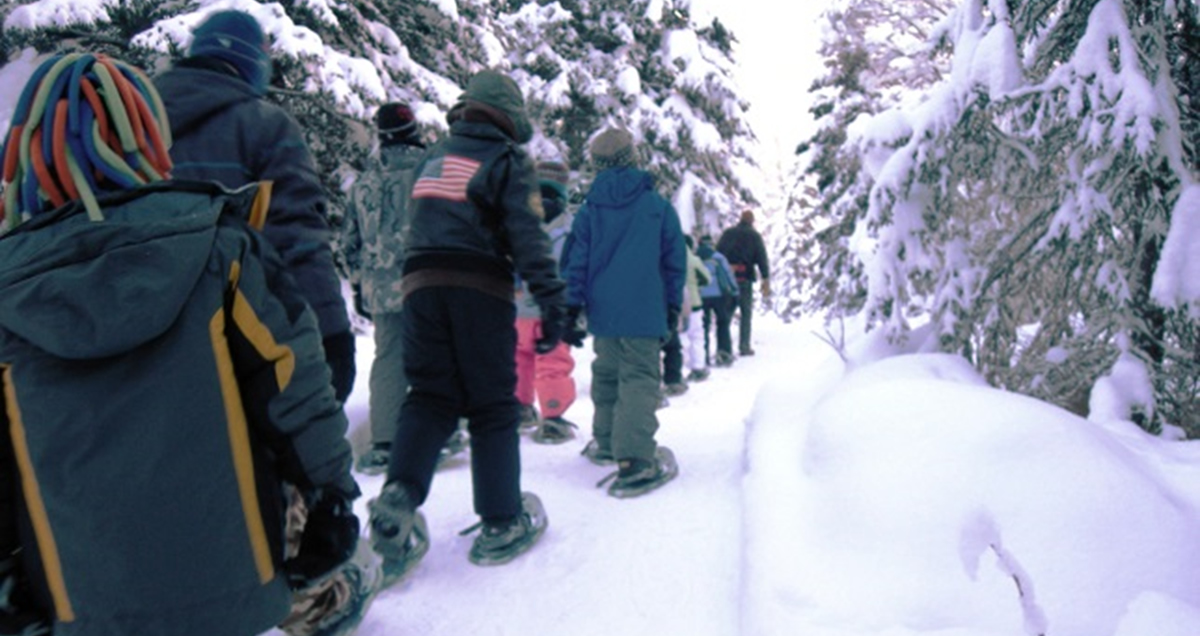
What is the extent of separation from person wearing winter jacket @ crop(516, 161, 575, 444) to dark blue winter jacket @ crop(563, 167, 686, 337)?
38.1 inches

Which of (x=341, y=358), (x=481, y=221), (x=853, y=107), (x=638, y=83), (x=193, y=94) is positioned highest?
(x=638, y=83)

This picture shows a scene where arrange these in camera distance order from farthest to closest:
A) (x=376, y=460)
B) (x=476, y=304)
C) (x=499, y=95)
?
(x=376, y=460) < (x=499, y=95) < (x=476, y=304)

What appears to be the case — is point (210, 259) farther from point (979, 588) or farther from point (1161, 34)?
point (1161, 34)

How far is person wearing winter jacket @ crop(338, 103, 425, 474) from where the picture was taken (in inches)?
169

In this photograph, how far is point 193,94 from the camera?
2.21 meters

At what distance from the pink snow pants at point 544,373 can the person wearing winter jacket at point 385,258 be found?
1076mm

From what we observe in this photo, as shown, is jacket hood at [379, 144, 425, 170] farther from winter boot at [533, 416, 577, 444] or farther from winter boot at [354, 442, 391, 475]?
winter boot at [533, 416, 577, 444]

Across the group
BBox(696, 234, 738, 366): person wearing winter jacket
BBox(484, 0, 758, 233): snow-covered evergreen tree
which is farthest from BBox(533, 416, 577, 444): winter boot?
BBox(484, 0, 758, 233): snow-covered evergreen tree

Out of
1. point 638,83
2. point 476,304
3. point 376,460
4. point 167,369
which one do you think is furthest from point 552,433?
point 638,83

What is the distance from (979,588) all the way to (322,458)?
1840 millimetres

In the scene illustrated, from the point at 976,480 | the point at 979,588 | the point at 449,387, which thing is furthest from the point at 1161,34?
A: the point at 449,387

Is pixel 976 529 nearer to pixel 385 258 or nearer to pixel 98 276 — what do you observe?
pixel 98 276

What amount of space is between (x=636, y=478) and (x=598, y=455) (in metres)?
0.63

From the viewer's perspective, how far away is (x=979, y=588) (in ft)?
6.52
